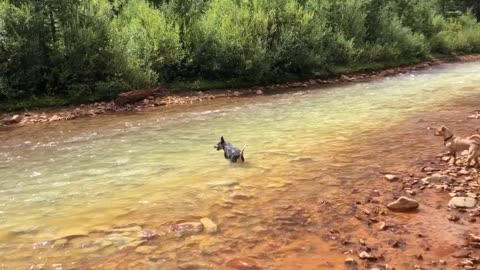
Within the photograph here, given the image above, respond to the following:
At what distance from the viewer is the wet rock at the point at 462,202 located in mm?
7352

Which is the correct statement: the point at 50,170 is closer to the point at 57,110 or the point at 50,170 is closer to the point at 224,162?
the point at 224,162

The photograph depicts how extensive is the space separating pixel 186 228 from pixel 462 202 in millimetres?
4322

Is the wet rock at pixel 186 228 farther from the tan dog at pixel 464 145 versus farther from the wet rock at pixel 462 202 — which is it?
the tan dog at pixel 464 145

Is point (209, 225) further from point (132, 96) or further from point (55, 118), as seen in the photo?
point (132, 96)

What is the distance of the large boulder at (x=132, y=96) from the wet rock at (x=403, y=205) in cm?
1461

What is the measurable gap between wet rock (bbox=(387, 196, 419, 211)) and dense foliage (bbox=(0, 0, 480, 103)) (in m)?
15.5

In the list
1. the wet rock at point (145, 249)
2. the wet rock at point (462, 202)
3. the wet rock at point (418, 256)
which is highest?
the wet rock at point (145, 249)

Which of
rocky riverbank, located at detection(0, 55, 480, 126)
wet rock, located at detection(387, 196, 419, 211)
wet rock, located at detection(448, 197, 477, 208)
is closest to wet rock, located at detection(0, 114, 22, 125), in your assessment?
rocky riverbank, located at detection(0, 55, 480, 126)

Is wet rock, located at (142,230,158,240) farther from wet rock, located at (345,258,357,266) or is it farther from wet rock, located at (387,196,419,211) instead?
wet rock, located at (387,196,419,211)

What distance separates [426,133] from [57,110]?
1379 cm

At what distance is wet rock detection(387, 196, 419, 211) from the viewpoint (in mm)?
7401

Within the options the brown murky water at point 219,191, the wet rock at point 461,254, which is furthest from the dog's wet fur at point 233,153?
the wet rock at point 461,254

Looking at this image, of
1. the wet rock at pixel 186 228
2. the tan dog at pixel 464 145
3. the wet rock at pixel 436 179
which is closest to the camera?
the wet rock at pixel 186 228

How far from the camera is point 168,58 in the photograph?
76.0 ft
